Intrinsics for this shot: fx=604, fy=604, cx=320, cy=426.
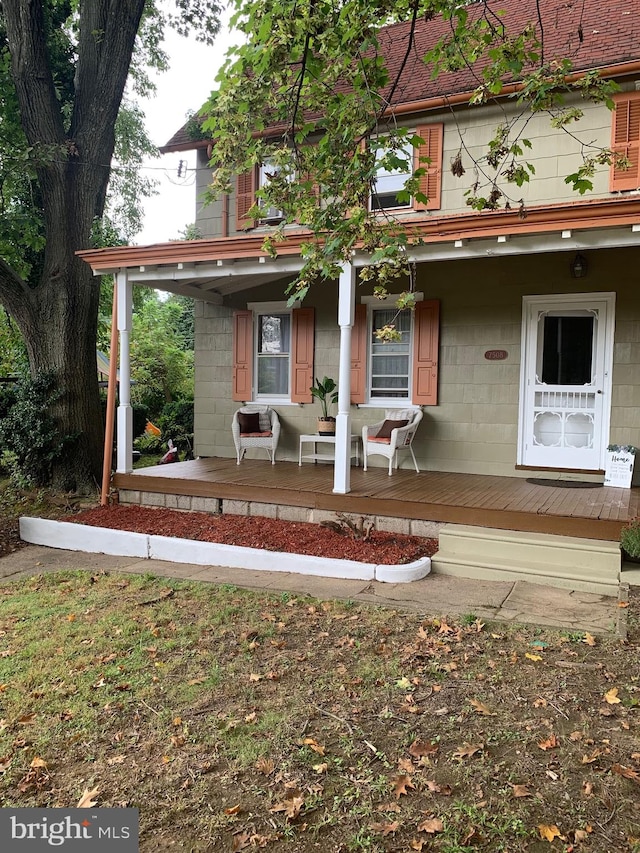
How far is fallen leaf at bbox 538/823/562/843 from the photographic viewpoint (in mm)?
2033

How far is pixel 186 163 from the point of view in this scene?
9.62 metres

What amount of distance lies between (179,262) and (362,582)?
4.22 metres

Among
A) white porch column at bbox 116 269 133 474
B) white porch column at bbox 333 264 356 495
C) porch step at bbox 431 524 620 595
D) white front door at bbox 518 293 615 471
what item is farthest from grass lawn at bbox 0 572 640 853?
white front door at bbox 518 293 615 471

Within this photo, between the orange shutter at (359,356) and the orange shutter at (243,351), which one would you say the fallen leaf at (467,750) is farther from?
the orange shutter at (243,351)

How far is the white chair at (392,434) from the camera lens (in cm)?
712

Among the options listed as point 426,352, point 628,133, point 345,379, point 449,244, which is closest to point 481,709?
point 345,379

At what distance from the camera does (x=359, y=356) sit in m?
8.28

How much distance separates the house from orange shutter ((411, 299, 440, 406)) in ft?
0.06

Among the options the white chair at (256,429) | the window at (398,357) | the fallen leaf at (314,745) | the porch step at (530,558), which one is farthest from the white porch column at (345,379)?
the fallen leaf at (314,745)

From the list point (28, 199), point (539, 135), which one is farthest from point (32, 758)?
point (28, 199)

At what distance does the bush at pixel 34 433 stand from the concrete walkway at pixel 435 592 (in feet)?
7.99

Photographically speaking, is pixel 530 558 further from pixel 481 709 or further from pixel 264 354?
pixel 264 354

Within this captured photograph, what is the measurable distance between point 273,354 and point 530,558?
5.08m

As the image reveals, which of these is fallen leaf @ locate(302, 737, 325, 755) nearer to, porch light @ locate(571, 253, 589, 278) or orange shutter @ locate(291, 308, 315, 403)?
porch light @ locate(571, 253, 589, 278)
